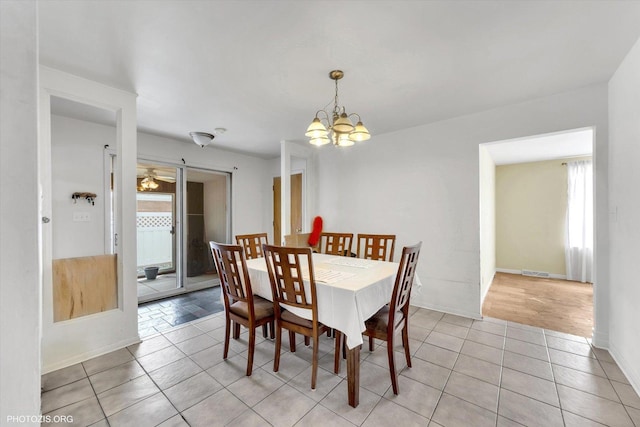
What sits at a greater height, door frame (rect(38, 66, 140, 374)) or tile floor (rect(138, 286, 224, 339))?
door frame (rect(38, 66, 140, 374))

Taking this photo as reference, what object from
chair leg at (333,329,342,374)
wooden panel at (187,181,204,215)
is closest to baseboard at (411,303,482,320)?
chair leg at (333,329,342,374)

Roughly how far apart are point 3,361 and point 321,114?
10.1 feet

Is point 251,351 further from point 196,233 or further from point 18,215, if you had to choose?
point 196,233

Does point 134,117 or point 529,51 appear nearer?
point 529,51

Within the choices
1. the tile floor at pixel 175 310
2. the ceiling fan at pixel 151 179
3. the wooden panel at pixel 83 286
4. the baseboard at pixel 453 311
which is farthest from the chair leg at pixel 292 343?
the ceiling fan at pixel 151 179

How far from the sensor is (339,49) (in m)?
1.88

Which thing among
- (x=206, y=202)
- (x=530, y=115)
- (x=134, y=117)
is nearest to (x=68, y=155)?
(x=134, y=117)

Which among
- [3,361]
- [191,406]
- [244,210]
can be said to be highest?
[244,210]

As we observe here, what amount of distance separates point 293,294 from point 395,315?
78 cm

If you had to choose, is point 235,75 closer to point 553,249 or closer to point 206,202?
point 206,202

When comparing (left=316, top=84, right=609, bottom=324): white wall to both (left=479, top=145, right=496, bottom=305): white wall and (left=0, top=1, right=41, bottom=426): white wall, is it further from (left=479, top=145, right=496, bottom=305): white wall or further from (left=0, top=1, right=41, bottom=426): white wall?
(left=0, top=1, right=41, bottom=426): white wall

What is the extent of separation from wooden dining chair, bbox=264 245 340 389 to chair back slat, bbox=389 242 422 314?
1.83 ft

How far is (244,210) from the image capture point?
5.22 meters

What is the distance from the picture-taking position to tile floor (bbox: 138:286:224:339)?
3000 millimetres
